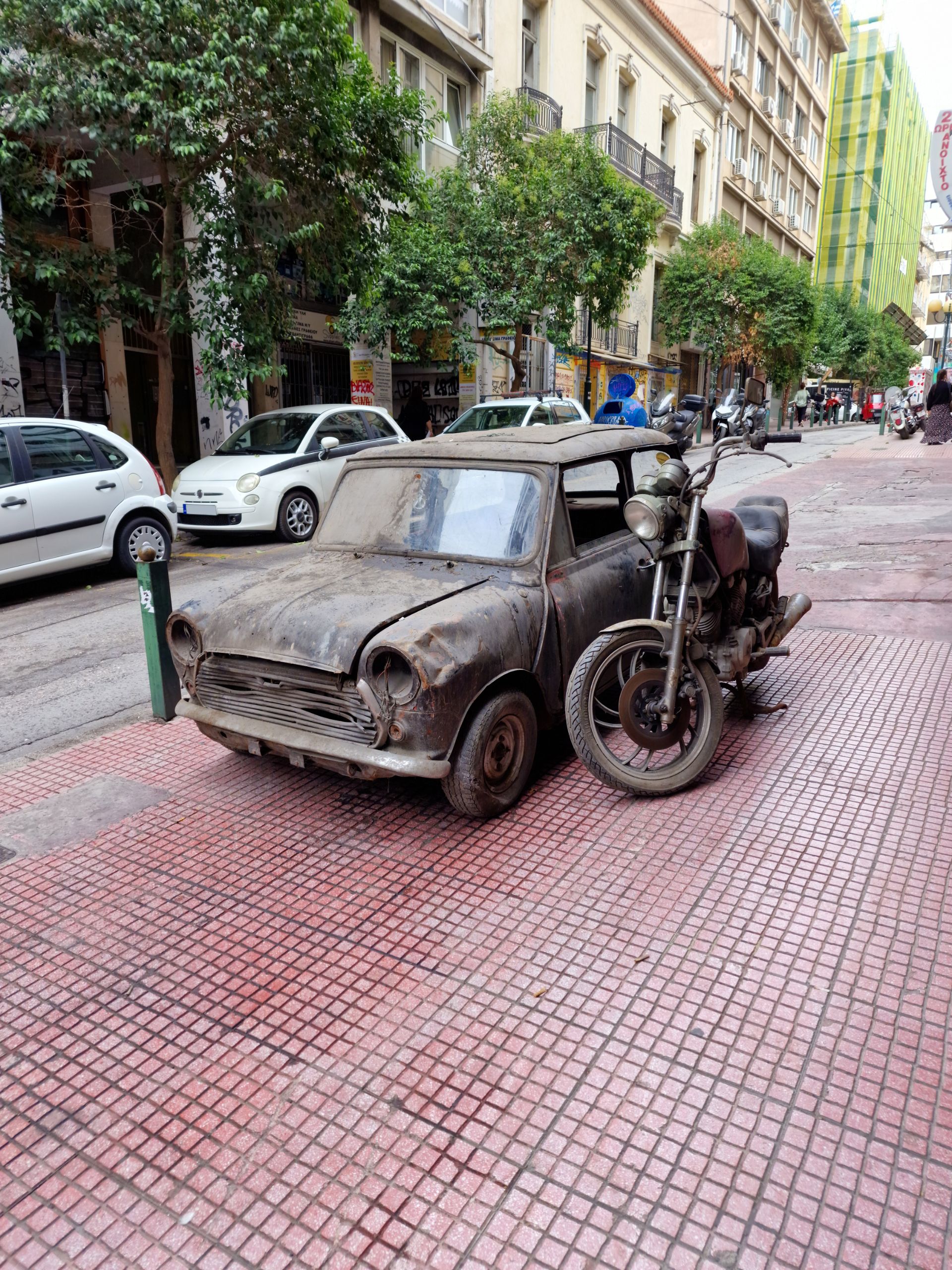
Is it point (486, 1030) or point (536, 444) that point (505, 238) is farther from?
point (486, 1030)

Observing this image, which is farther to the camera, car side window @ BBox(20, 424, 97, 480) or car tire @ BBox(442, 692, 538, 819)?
car side window @ BBox(20, 424, 97, 480)

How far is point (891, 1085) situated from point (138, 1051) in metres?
2.07

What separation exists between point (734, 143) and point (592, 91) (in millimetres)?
14815

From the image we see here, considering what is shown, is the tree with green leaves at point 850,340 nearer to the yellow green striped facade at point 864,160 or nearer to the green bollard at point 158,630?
the yellow green striped facade at point 864,160

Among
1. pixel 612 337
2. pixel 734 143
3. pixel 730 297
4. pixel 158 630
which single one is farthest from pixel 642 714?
pixel 734 143

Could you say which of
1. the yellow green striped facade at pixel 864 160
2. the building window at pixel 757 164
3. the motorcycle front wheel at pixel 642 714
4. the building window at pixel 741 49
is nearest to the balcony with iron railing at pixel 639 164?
the building window at pixel 741 49

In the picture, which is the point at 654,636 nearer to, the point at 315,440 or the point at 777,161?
the point at 315,440

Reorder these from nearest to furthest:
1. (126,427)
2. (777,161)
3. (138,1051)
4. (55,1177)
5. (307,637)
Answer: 1. (55,1177)
2. (138,1051)
3. (307,637)
4. (126,427)
5. (777,161)

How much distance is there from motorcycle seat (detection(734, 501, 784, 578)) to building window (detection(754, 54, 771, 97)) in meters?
43.6

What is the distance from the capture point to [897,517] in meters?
11.6

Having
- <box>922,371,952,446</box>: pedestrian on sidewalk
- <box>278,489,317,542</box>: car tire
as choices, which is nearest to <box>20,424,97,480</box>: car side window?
<box>278,489,317,542</box>: car tire

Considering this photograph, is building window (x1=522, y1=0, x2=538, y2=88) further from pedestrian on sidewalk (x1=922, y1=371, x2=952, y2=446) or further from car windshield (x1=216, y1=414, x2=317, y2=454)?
car windshield (x1=216, y1=414, x2=317, y2=454)

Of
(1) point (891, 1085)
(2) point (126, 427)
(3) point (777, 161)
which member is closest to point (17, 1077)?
(1) point (891, 1085)

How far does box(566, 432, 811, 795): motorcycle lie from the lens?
392 cm
